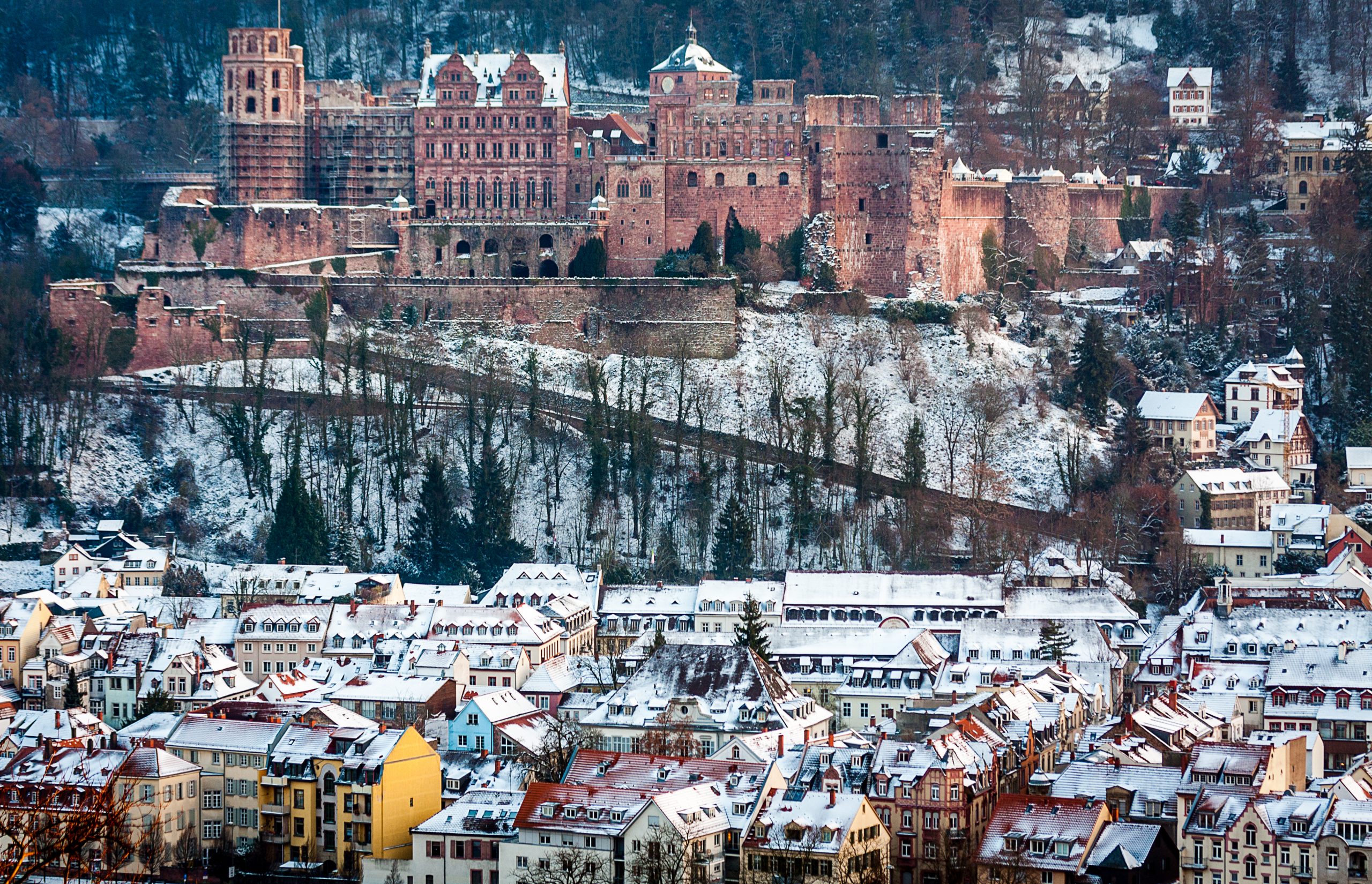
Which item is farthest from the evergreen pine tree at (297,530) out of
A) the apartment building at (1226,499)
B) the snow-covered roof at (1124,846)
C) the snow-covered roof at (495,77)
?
the snow-covered roof at (1124,846)

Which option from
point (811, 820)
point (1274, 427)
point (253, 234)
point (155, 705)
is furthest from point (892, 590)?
point (253, 234)

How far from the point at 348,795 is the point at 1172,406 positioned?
48398mm

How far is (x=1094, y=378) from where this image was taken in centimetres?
10644

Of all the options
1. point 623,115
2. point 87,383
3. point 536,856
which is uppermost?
point 623,115

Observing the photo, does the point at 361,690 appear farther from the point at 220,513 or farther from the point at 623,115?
the point at 623,115

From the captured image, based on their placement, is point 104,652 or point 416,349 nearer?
Answer: point 104,652

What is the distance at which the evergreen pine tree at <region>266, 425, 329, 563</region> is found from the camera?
96250mm

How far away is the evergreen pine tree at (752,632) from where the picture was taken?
8050 cm

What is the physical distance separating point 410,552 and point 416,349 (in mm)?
12250

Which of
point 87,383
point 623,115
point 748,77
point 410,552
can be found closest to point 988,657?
point 410,552

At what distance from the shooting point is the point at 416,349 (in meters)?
107

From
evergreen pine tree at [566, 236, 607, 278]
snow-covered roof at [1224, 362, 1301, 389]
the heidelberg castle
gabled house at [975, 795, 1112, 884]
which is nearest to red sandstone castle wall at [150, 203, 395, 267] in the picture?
the heidelberg castle

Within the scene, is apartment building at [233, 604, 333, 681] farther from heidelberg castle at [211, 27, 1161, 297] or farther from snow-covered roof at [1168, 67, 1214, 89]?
snow-covered roof at [1168, 67, 1214, 89]

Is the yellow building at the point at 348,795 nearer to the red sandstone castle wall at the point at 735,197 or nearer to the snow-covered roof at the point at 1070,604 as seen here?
the snow-covered roof at the point at 1070,604
